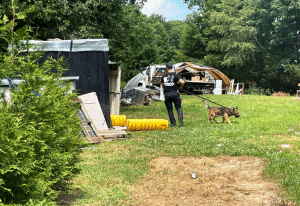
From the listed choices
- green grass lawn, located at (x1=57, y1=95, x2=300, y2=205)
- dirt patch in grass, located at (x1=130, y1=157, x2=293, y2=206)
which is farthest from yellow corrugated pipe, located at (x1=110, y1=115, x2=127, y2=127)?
dirt patch in grass, located at (x1=130, y1=157, x2=293, y2=206)

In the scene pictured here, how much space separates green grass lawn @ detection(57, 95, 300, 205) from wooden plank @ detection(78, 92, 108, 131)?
99 centimetres

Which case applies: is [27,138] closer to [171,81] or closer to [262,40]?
[171,81]

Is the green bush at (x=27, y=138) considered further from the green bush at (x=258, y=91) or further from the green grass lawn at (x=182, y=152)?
the green bush at (x=258, y=91)

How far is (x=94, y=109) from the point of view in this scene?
1092cm

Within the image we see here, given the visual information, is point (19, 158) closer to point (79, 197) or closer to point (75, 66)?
point (79, 197)

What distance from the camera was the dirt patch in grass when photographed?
5.38 m

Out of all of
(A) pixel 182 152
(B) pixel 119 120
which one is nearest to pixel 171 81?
(B) pixel 119 120

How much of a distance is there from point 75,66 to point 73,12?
309 inches

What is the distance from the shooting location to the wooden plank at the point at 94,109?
1085 cm

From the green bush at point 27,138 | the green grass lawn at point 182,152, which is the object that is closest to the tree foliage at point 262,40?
the green grass lawn at point 182,152

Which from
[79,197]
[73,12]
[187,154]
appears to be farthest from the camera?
[73,12]

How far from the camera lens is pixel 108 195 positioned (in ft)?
18.1

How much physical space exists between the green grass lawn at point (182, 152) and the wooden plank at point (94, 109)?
3.26 ft

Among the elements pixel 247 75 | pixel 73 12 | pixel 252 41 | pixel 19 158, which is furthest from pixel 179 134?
pixel 247 75
